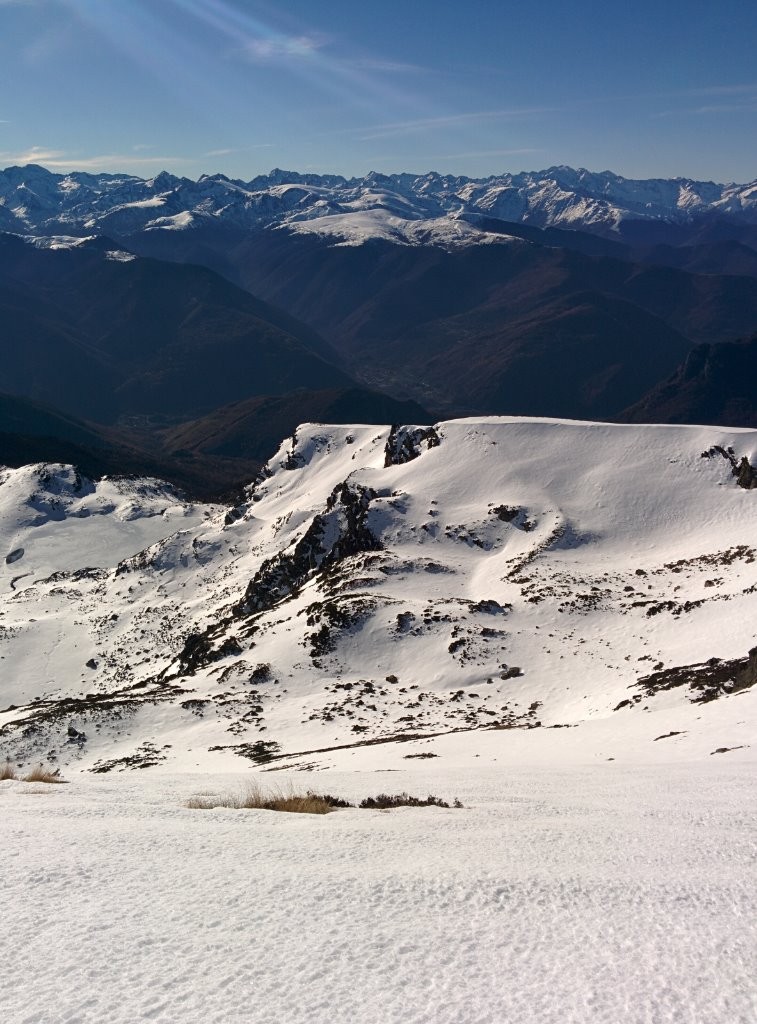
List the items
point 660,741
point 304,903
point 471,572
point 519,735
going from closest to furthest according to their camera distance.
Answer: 1. point 304,903
2. point 660,741
3. point 519,735
4. point 471,572

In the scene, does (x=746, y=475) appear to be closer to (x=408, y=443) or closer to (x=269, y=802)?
(x=408, y=443)

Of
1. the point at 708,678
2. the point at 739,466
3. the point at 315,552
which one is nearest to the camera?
the point at 708,678

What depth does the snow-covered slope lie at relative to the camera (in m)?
30.6

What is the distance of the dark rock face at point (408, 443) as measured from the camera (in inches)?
2844

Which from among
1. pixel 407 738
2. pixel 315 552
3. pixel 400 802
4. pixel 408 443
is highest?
pixel 408 443

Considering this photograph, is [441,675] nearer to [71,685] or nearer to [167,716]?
[167,716]

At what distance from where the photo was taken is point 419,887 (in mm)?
6434

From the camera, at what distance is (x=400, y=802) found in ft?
38.0

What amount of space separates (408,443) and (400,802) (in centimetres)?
6458

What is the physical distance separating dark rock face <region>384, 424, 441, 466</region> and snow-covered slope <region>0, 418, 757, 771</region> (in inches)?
10.6

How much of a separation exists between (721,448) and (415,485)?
2635cm

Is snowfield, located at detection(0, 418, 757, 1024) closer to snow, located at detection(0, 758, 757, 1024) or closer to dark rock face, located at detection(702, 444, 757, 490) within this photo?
snow, located at detection(0, 758, 757, 1024)

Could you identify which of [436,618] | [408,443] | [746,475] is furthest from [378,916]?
[408,443]

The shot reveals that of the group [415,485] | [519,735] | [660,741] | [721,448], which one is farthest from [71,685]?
[721,448]
